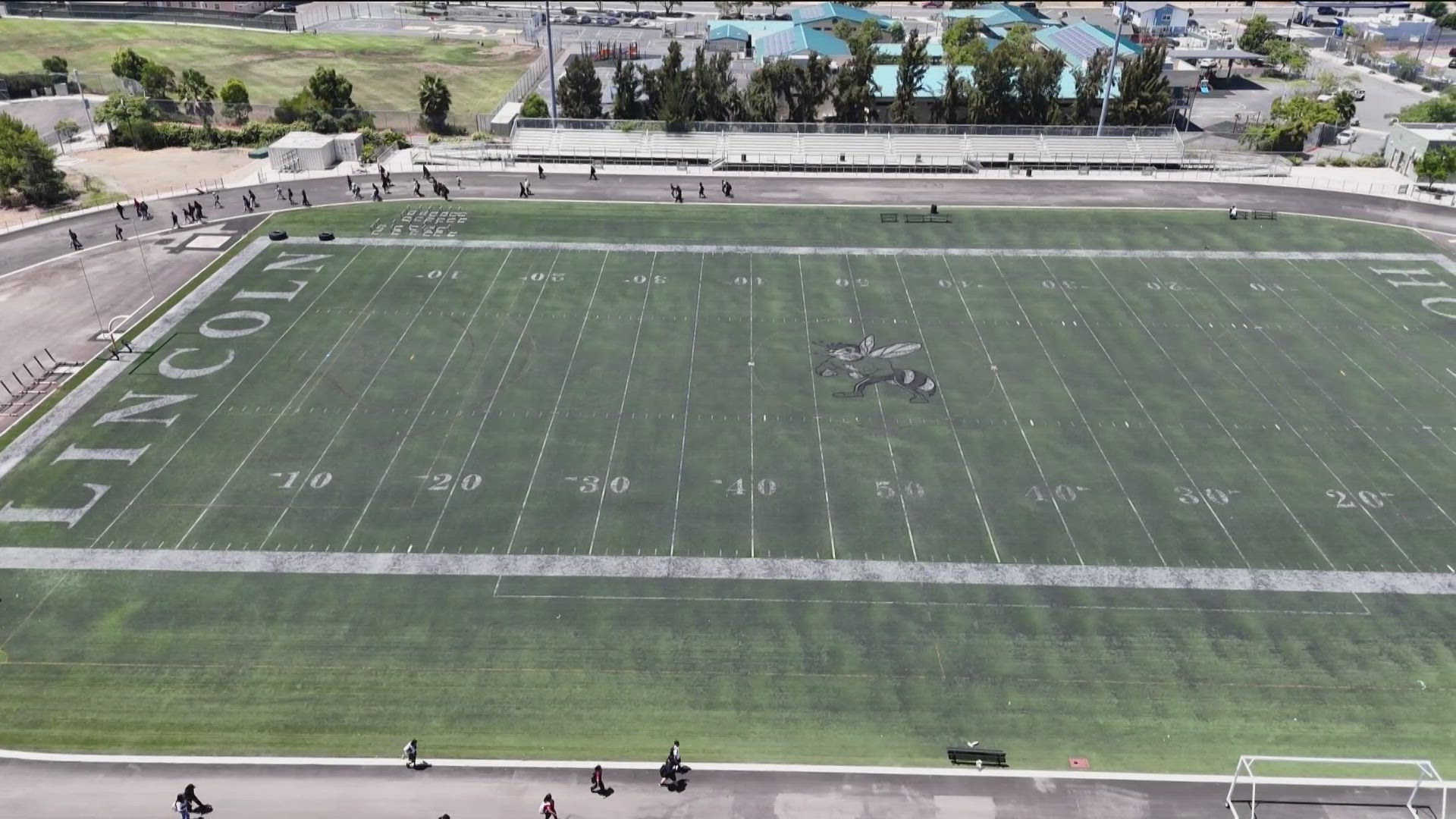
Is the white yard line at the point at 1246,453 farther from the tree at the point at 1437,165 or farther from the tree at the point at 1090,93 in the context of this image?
the tree at the point at 1090,93

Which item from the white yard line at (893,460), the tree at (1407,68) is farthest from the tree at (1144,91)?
the tree at (1407,68)

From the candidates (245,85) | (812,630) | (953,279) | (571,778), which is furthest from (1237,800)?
(245,85)

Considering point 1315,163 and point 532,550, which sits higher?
point 1315,163

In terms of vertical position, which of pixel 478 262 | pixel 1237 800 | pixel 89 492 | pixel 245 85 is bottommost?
pixel 1237 800

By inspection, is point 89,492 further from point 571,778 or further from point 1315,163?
point 1315,163

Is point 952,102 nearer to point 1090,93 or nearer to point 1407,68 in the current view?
point 1090,93

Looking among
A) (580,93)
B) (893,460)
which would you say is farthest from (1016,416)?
(580,93)

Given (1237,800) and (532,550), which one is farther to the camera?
(532,550)
